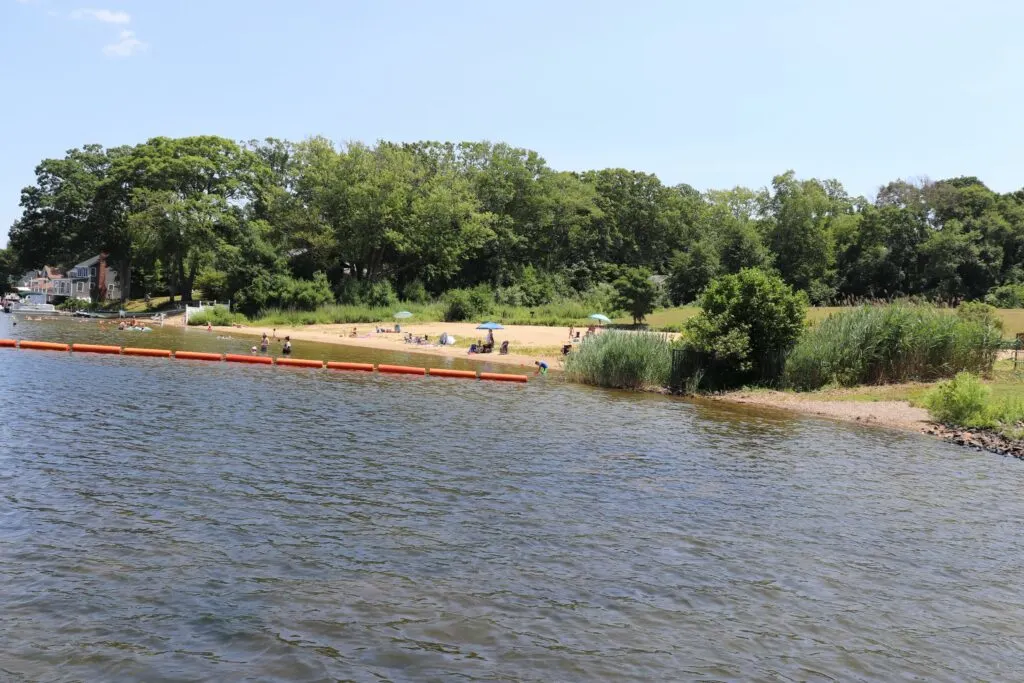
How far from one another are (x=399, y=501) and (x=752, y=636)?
8446 millimetres

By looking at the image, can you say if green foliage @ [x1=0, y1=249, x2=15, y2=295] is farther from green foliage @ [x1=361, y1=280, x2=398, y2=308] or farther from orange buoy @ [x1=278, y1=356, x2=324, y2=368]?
orange buoy @ [x1=278, y1=356, x2=324, y2=368]

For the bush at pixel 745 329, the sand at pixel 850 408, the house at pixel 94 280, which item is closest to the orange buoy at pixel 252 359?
the bush at pixel 745 329

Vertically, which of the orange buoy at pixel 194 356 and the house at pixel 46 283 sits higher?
the house at pixel 46 283

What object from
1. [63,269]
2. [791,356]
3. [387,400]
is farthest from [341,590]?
[63,269]

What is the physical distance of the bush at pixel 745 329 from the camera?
38.1 meters

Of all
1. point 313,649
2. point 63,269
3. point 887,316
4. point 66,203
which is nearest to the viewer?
point 313,649

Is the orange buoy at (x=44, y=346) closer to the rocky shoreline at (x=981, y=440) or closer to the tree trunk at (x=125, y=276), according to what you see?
the rocky shoreline at (x=981, y=440)

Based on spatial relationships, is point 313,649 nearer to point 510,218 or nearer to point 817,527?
point 817,527

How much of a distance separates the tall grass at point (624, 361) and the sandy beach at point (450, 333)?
21.0ft

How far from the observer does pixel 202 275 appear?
314ft

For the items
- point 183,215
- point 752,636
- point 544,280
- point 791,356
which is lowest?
point 752,636

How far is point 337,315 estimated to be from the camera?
7781cm

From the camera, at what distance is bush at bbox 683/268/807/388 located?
38.1 meters

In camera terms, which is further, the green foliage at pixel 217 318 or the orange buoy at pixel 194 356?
the green foliage at pixel 217 318
